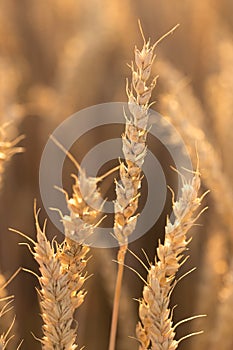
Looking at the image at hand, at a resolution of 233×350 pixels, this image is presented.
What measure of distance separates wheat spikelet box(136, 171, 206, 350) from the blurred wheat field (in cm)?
19

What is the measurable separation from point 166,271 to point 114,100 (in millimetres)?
601

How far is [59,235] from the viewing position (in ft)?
2.99

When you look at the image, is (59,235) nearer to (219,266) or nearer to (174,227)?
(219,266)

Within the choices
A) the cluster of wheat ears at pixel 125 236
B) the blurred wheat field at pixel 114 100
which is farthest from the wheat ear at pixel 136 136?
the blurred wheat field at pixel 114 100

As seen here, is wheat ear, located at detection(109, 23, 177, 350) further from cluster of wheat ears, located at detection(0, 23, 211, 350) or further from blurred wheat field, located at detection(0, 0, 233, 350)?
blurred wheat field, located at detection(0, 0, 233, 350)

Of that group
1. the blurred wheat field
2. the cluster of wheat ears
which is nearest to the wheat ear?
the cluster of wheat ears

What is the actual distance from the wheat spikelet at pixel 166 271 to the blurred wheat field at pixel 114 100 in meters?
0.19

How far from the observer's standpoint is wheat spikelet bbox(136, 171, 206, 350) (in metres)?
0.37

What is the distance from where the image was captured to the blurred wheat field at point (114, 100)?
668mm

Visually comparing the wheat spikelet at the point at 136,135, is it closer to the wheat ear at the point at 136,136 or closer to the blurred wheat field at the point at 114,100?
the wheat ear at the point at 136,136

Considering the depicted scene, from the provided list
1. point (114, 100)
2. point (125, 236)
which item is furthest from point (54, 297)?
point (114, 100)

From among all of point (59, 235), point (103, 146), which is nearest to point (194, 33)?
point (103, 146)

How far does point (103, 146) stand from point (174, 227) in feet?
1.68

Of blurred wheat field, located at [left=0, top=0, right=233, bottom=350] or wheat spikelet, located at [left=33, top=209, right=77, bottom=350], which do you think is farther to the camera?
blurred wheat field, located at [left=0, top=0, right=233, bottom=350]
